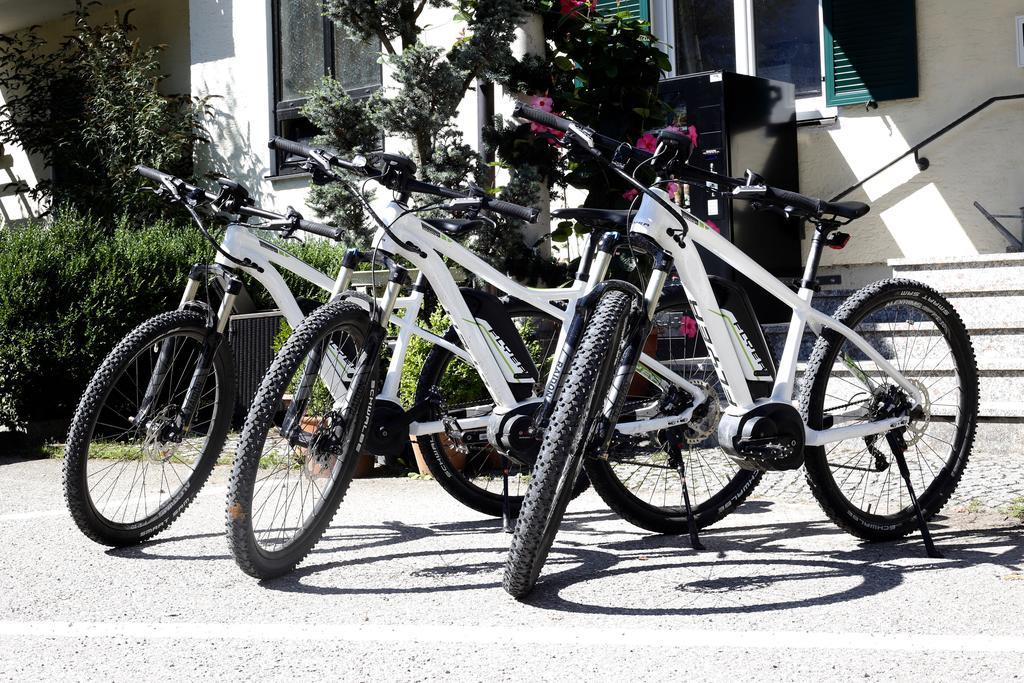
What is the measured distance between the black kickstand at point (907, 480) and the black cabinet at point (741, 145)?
3411 mm

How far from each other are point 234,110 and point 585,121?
509cm

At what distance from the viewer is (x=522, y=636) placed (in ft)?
9.86

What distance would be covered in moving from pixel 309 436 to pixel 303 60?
25.8ft

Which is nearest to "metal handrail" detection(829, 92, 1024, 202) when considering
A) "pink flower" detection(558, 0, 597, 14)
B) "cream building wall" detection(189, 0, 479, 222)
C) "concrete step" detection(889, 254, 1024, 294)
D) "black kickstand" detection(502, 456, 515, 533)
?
"concrete step" detection(889, 254, 1024, 294)

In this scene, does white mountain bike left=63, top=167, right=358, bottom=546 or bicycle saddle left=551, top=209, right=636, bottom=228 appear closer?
bicycle saddle left=551, top=209, right=636, bottom=228

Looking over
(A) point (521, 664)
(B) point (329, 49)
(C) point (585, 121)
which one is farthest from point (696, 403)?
(B) point (329, 49)

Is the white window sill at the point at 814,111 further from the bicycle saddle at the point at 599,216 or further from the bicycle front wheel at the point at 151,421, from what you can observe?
the bicycle front wheel at the point at 151,421

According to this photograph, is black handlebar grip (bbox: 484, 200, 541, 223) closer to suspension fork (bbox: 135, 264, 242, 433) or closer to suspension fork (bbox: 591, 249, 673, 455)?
suspension fork (bbox: 591, 249, 673, 455)

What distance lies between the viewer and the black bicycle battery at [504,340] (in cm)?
407

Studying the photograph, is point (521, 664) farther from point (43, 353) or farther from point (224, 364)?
point (43, 353)

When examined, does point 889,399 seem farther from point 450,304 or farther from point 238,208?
point 238,208

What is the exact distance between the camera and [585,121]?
7062 mm

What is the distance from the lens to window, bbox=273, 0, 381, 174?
34.6ft

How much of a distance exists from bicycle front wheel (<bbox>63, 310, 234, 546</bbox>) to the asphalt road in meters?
0.15
